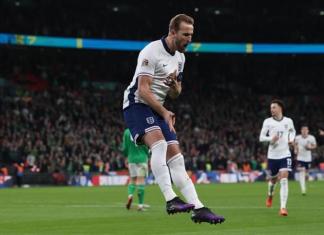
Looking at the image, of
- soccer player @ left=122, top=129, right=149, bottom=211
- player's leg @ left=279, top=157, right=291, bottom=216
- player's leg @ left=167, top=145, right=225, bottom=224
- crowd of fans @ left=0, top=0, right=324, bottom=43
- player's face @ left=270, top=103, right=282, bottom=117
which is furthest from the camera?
crowd of fans @ left=0, top=0, right=324, bottom=43

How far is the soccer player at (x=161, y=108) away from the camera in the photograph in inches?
385

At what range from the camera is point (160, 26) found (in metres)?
55.3

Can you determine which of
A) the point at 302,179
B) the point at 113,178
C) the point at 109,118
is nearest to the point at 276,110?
the point at 302,179

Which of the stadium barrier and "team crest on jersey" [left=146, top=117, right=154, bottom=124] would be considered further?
the stadium barrier

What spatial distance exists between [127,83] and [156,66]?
1728 inches

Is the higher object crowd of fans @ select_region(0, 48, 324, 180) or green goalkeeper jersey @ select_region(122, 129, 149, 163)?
crowd of fans @ select_region(0, 48, 324, 180)

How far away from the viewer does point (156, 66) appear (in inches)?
388

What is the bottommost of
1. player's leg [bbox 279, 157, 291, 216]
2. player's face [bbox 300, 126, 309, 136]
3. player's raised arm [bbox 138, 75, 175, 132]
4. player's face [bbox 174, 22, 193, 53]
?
player's leg [bbox 279, 157, 291, 216]

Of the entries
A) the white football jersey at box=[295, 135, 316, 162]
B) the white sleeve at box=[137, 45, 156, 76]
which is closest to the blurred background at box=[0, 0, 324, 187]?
the white football jersey at box=[295, 135, 316, 162]

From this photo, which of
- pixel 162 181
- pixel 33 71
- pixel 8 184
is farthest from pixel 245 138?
pixel 162 181

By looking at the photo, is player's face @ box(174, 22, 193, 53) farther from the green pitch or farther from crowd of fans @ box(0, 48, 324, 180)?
crowd of fans @ box(0, 48, 324, 180)

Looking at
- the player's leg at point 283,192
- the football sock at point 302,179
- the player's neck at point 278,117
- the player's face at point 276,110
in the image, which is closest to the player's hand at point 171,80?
the player's leg at point 283,192

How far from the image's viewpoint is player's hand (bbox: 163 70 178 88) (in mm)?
10023

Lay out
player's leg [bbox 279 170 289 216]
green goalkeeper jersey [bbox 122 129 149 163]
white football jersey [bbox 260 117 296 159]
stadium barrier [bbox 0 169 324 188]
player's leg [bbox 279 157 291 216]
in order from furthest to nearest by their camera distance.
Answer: stadium barrier [bbox 0 169 324 188] → green goalkeeper jersey [bbox 122 129 149 163] → white football jersey [bbox 260 117 296 159] → player's leg [bbox 279 157 291 216] → player's leg [bbox 279 170 289 216]
